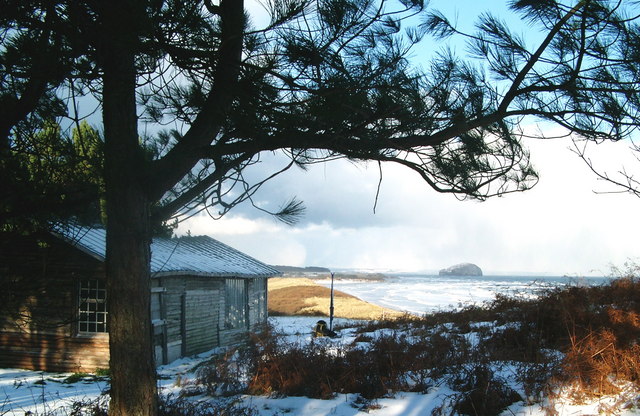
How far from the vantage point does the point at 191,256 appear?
16.8 metres

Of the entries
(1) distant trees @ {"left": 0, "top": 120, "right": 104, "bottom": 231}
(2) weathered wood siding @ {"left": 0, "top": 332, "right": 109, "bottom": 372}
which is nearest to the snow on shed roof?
(2) weathered wood siding @ {"left": 0, "top": 332, "right": 109, "bottom": 372}

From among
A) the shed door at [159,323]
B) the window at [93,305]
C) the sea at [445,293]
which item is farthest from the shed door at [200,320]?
the sea at [445,293]

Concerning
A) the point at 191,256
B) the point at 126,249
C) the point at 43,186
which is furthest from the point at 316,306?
the point at 126,249

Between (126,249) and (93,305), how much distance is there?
1018 centimetres

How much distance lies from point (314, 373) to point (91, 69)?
4.80 metres

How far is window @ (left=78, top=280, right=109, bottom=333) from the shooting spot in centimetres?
1288

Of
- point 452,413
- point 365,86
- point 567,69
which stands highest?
point 567,69

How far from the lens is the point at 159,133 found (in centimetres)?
643

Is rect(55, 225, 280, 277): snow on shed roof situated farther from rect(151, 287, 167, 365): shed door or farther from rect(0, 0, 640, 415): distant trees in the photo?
rect(0, 0, 640, 415): distant trees

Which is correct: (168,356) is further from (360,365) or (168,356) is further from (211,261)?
(360,365)

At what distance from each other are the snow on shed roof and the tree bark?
256 inches

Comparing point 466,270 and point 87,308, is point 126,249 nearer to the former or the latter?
point 87,308

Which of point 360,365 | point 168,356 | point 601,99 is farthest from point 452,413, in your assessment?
point 168,356

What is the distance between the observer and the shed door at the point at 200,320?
14969 millimetres
